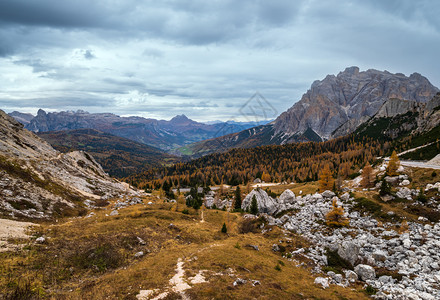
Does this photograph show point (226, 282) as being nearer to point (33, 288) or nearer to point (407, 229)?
point (33, 288)

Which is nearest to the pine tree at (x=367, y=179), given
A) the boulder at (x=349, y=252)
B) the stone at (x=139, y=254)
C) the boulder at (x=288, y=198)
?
the boulder at (x=288, y=198)

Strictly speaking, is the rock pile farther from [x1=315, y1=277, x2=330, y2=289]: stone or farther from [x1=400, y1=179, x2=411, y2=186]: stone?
[x1=400, y1=179, x2=411, y2=186]: stone

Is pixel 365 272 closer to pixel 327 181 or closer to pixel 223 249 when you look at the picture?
pixel 223 249

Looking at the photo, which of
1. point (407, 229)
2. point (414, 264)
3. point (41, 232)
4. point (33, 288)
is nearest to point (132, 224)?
point (41, 232)

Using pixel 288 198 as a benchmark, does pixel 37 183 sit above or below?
above

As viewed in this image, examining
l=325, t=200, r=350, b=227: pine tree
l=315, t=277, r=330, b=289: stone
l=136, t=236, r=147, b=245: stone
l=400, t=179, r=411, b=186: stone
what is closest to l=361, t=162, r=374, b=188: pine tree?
l=400, t=179, r=411, b=186: stone

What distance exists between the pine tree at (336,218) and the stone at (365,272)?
19.4 metres

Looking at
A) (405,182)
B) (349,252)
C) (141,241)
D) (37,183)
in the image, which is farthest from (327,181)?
(37,183)

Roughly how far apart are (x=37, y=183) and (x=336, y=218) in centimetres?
7987

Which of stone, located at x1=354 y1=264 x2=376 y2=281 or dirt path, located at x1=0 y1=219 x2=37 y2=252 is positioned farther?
stone, located at x1=354 y1=264 x2=376 y2=281

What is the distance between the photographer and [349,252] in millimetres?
34219

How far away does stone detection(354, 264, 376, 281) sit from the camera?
28.8 m

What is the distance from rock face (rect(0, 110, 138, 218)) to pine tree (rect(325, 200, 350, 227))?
6524 centimetres

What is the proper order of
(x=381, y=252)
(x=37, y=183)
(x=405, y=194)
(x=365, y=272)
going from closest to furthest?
(x=365, y=272) < (x=381, y=252) < (x=405, y=194) < (x=37, y=183)
